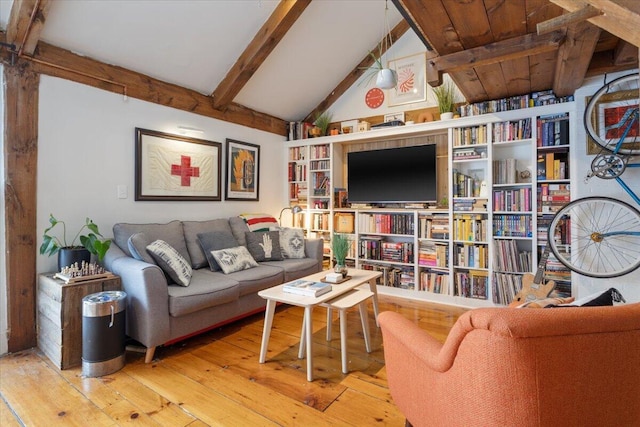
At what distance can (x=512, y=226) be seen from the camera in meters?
3.21

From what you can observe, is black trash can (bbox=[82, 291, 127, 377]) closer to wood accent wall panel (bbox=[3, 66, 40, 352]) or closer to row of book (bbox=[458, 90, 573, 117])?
wood accent wall panel (bbox=[3, 66, 40, 352])

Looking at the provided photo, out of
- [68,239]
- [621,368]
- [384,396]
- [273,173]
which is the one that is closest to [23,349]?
[68,239]

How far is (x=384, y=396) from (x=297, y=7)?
10.8ft

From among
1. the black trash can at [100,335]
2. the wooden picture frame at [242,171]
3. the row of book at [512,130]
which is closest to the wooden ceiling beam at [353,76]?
the wooden picture frame at [242,171]

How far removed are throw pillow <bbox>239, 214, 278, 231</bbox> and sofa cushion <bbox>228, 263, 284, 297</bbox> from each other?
753 millimetres

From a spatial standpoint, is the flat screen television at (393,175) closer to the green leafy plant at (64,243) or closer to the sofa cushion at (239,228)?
the sofa cushion at (239,228)

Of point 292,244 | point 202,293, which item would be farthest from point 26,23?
point 292,244

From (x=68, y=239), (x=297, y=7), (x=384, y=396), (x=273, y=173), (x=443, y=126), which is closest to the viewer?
(x=384, y=396)

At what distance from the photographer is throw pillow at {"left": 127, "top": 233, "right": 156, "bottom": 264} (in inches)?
98.0

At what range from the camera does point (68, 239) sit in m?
2.60

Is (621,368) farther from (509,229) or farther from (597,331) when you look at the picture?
(509,229)

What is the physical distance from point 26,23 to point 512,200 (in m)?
4.16

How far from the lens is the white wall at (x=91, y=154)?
2504 millimetres

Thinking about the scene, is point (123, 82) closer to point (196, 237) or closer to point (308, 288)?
point (196, 237)
